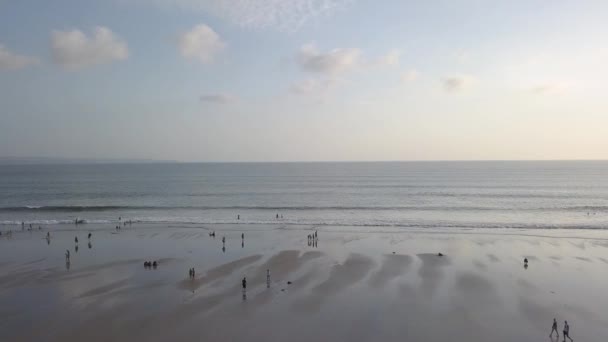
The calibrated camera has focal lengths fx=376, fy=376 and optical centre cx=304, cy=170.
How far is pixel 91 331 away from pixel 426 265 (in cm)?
2461

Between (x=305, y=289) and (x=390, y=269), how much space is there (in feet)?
27.9

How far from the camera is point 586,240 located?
1618 inches

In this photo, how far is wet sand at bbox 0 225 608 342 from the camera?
1945cm

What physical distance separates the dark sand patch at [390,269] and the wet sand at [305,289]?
0.18 meters

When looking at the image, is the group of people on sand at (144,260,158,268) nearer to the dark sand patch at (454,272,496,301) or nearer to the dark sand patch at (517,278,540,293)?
the dark sand patch at (454,272,496,301)

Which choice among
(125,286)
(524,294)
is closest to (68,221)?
(125,286)

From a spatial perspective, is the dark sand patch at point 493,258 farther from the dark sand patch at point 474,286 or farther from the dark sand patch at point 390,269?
the dark sand patch at point 390,269

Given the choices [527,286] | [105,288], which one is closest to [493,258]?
[527,286]

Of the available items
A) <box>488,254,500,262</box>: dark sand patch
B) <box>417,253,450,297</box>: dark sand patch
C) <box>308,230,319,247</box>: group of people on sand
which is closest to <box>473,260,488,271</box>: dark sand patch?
<box>488,254,500,262</box>: dark sand patch

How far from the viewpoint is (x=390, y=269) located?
99.9 ft

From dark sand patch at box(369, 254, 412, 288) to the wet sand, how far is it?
6.9 inches

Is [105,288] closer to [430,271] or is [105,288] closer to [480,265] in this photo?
[430,271]

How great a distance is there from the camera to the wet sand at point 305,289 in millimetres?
19453

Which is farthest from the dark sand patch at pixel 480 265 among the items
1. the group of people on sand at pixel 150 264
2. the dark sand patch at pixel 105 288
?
the dark sand patch at pixel 105 288
